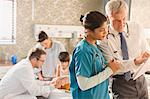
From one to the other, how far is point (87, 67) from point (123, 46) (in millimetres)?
419

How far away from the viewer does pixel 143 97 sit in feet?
6.27

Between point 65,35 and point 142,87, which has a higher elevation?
A: point 65,35

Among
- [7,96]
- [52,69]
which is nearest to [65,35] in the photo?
[52,69]

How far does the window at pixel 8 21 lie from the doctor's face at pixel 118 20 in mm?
3059

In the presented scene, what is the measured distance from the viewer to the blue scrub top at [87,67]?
1.52 meters

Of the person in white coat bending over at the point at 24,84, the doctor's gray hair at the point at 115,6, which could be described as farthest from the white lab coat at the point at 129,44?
the person in white coat bending over at the point at 24,84

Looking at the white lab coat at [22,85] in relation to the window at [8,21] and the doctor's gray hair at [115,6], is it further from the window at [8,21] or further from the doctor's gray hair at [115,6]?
the window at [8,21]

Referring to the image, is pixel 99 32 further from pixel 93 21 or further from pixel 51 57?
pixel 51 57

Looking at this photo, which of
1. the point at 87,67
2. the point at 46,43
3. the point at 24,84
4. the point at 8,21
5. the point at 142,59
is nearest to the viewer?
the point at 87,67

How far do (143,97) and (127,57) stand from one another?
1.08 feet

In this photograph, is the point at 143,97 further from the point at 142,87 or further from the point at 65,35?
the point at 65,35

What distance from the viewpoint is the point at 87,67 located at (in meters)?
1.52

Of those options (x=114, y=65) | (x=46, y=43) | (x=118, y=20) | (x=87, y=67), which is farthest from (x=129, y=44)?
(x=46, y=43)

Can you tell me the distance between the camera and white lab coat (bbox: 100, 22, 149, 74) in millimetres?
1792
